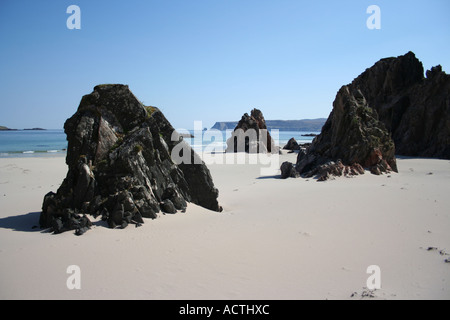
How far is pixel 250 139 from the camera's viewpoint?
32.1 m

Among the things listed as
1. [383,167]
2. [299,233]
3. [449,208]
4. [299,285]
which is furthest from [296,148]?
[299,285]

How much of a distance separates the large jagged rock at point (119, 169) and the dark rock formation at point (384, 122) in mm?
8223

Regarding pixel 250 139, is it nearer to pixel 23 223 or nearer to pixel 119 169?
pixel 119 169

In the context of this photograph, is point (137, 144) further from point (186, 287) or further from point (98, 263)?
point (186, 287)

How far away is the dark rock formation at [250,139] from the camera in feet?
104

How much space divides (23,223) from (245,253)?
5.21 m

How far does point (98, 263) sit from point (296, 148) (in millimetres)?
34425

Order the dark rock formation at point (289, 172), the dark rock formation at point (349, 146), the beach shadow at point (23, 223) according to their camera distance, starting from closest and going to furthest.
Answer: the beach shadow at point (23, 223) → the dark rock formation at point (349, 146) → the dark rock formation at point (289, 172)

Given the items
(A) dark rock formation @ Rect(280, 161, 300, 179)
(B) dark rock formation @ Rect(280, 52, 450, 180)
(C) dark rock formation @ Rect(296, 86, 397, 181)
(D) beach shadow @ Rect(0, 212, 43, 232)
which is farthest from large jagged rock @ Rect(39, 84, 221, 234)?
(C) dark rock formation @ Rect(296, 86, 397, 181)

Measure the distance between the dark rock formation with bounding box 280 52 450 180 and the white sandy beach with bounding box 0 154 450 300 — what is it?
6502 millimetres

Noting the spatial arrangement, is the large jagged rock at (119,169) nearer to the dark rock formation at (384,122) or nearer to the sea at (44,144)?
the dark rock formation at (384,122)

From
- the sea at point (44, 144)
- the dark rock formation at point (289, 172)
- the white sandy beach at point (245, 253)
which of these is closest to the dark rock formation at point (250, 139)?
the sea at point (44, 144)

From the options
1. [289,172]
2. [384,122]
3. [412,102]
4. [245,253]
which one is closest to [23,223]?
[245,253]

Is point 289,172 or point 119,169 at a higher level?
point 119,169
